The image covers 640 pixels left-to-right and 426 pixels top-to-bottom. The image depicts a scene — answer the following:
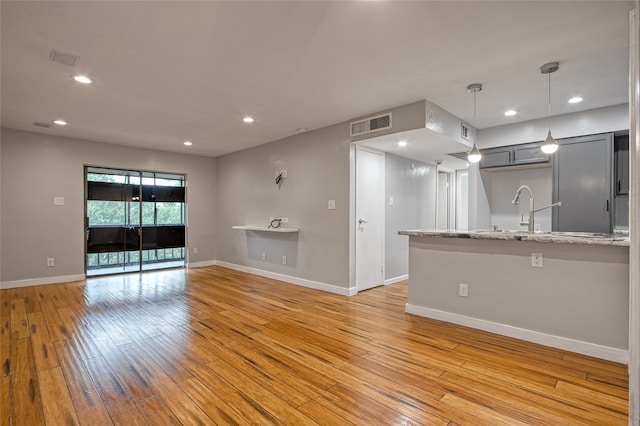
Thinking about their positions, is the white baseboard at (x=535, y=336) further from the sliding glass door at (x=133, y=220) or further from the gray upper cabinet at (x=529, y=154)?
the sliding glass door at (x=133, y=220)

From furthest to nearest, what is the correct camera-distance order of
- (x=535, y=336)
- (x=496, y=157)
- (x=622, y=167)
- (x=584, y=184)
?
1. (x=496, y=157)
2. (x=584, y=184)
3. (x=622, y=167)
4. (x=535, y=336)

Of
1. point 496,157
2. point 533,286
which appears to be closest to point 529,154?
point 496,157

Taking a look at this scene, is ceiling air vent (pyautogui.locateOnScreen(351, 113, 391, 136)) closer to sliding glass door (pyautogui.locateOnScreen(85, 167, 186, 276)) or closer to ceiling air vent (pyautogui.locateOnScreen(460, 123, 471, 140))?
ceiling air vent (pyautogui.locateOnScreen(460, 123, 471, 140))

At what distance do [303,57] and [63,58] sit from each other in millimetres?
2061

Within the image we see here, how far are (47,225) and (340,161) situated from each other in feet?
16.4

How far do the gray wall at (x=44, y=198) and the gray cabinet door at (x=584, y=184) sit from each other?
7.19 m

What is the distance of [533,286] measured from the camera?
2.89 m

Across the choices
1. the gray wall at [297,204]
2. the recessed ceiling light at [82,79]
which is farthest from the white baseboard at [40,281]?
the recessed ceiling light at [82,79]

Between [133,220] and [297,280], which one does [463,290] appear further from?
[133,220]

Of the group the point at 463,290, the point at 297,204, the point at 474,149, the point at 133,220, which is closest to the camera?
the point at 463,290

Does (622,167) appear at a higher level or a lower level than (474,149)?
lower

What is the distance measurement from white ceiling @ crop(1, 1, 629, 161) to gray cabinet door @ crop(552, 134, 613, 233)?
51 centimetres

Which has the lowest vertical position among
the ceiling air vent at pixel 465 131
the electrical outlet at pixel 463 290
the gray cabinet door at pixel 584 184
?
the electrical outlet at pixel 463 290

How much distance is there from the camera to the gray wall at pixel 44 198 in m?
5.00
